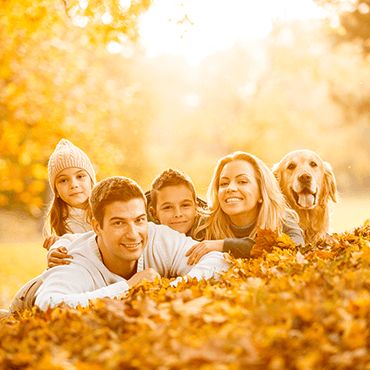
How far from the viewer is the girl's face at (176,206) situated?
545cm

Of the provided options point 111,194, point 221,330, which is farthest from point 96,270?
point 221,330

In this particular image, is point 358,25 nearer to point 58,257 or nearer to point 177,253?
point 177,253

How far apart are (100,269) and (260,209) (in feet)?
4.92

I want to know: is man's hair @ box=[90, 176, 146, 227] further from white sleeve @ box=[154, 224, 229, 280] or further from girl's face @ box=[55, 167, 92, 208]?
girl's face @ box=[55, 167, 92, 208]

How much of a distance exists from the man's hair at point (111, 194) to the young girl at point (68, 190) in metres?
1.34

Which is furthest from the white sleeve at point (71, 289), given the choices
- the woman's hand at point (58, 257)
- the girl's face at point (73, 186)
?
the girl's face at point (73, 186)

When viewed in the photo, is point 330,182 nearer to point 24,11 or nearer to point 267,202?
point 267,202

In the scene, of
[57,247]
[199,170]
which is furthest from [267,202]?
[199,170]

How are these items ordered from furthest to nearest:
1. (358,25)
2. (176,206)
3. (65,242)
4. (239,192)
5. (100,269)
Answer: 1. (358,25)
2. (176,206)
3. (239,192)
4. (65,242)
5. (100,269)

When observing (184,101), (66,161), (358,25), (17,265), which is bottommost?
(66,161)

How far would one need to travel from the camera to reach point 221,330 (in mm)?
2361

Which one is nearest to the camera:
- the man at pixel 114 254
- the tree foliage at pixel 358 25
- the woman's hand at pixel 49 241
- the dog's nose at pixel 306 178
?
the man at pixel 114 254

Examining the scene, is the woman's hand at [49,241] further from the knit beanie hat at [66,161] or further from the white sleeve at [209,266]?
the white sleeve at [209,266]

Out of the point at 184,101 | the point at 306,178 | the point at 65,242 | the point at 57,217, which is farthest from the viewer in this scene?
the point at 184,101
